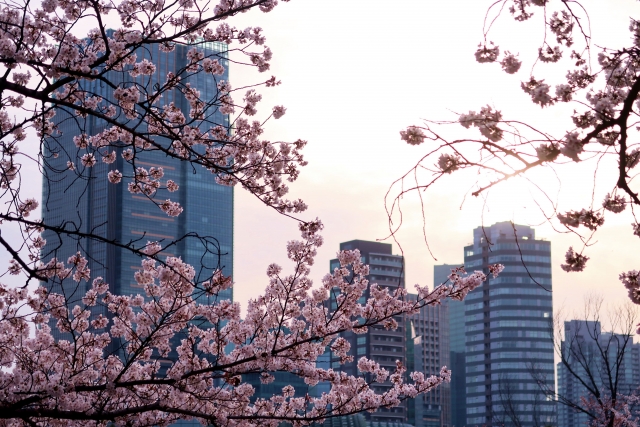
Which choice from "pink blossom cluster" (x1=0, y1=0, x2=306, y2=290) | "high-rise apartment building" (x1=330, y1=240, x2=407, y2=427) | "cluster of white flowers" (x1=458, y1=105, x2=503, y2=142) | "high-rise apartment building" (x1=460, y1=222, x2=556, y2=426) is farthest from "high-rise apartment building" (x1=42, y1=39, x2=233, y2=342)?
"cluster of white flowers" (x1=458, y1=105, x2=503, y2=142)

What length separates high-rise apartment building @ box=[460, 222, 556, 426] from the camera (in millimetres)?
162875

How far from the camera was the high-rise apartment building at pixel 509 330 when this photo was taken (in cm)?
16288

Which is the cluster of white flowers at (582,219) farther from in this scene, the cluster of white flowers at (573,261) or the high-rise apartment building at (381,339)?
the high-rise apartment building at (381,339)

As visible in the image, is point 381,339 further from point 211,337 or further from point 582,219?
point 582,219

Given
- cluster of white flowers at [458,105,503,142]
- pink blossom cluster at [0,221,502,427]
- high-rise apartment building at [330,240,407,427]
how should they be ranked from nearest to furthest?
cluster of white flowers at [458,105,503,142], pink blossom cluster at [0,221,502,427], high-rise apartment building at [330,240,407,427]

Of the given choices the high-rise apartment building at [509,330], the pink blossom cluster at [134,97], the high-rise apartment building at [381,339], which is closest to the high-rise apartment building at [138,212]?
the high-rise apartment building at [381,339]

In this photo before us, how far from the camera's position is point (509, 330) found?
16800 centimetres

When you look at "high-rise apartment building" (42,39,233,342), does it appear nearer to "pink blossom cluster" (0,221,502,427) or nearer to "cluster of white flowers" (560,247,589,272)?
"pink blossom cluster" (0,221,502,427)

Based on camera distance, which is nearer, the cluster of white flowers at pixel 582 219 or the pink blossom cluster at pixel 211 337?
the cluster of white flowers at pixel 582 219

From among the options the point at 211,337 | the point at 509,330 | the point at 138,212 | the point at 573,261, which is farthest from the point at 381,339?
the point at 573,261

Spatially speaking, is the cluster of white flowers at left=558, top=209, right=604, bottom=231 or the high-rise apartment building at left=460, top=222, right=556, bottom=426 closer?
the cluster of white flowers at left=558, top=209, right=604, bottom=231

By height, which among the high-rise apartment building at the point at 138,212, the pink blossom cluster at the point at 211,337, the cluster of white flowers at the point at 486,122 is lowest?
the pink blossom cluster at the point at 211,337

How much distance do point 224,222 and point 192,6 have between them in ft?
569

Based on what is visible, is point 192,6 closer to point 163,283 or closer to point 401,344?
point 163,283
